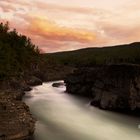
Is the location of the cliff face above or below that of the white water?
above

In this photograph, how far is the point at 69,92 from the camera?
3290 inches

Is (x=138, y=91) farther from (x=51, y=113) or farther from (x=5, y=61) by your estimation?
(x=5, y=61)

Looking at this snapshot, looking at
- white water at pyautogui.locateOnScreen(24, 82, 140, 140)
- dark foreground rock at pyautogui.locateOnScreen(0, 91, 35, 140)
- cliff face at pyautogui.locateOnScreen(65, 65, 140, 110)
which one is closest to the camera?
dark foreground rock at pyautogui.locateOnScreen(0, 91, 35, 140)

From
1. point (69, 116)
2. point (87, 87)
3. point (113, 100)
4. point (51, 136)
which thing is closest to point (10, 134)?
point (51, 136)

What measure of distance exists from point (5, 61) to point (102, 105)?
2684 centimetres

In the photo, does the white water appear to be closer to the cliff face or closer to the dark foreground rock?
the cliff face

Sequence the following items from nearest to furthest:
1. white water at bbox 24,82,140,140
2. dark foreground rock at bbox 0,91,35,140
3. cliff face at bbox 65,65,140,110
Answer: dark foreground rock at bbox 0,91,35,140 < white water at bbox 24,82,140,140 < cliff face at bbox 65,65,140,110

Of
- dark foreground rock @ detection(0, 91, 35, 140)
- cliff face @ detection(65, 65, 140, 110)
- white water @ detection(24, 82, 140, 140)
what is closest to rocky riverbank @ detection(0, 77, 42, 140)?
dark foreground rock @ detection(0, 91, 35, 140)

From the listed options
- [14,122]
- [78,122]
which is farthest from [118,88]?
[14,122]

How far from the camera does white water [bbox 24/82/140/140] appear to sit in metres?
39.9

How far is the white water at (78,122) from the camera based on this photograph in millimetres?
39875

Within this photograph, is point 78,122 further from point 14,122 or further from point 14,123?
point 14,123

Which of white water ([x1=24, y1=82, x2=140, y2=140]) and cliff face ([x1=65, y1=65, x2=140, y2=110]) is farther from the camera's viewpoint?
cliff face ([x1=65, y1=65, x2=140, y2=110])

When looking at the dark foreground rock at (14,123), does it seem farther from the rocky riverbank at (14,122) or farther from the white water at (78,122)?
the white water at (78,122)
